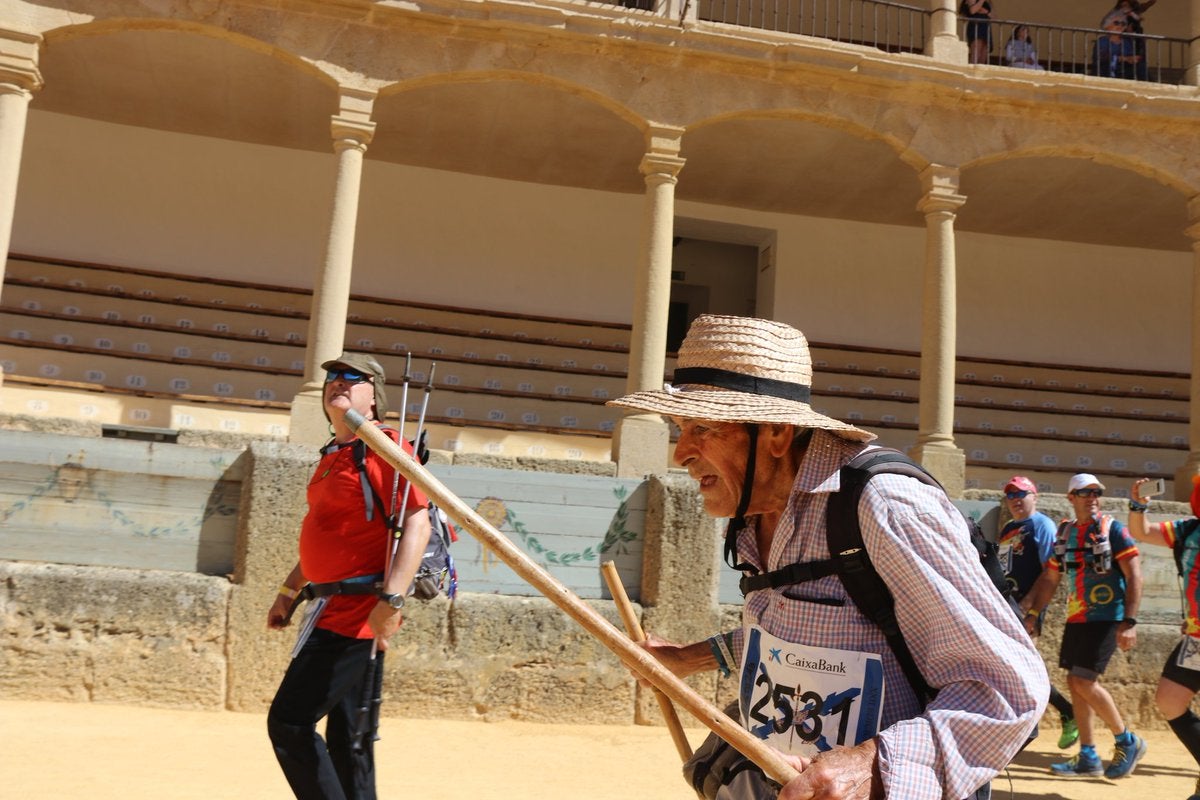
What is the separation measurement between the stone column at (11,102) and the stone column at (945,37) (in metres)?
7.79

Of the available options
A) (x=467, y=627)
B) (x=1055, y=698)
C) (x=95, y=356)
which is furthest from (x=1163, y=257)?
(x=95, y=356)

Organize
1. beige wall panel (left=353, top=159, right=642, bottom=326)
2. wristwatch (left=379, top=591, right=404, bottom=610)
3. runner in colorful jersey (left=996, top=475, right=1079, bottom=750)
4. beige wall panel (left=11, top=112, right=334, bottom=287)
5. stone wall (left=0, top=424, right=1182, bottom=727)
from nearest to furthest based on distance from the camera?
wristwatch (left=379, top=591, right=404, bottom=610), runner in colorful jersey (left=996, top=475, right=1079, bottom=750), stone wall (left=0, top=424, right=1182, bottom=727), beige wall panel (left=11, top=112, right=334, bottom=287), beige wall panel (left=353, top=159, right=642, bottom=326)

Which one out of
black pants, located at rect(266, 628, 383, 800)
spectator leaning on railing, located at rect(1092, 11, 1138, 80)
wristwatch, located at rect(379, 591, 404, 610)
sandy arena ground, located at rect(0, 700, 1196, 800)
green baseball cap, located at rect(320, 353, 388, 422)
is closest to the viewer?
black pants, located at rect(266, 628, 383, 800)

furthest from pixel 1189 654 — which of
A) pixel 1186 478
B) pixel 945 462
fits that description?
pixel 1186 478

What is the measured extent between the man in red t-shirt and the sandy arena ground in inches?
68.5

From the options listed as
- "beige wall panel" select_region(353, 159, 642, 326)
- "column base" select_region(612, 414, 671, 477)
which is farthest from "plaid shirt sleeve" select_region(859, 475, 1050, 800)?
"beige wall panel" select_region(353, 159, 642, 326)

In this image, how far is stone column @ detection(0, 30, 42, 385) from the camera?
7.79m

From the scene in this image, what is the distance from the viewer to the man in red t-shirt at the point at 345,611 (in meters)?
2.86

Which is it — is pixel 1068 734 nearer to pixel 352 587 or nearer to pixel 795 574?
pixel 352 587

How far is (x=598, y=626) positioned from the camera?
5.46 ft

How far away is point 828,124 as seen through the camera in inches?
370

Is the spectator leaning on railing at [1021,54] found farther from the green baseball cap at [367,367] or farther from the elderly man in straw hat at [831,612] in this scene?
the elderly man in straw hat at [831,612]

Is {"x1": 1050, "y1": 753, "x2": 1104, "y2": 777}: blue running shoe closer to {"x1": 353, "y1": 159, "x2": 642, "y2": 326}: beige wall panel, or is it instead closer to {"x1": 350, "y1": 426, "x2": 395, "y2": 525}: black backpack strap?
{"x1": 350, "y1": 426, "x2": 395, "y2": 525}: black backpack strap

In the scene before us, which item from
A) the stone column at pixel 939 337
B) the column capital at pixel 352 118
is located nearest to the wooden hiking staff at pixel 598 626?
the column capital at pixel 352 118
